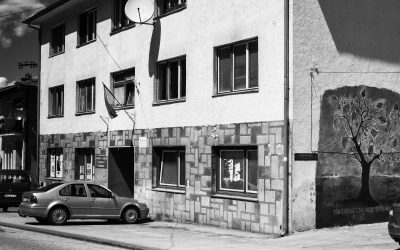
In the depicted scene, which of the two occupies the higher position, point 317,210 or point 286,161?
point 286,161

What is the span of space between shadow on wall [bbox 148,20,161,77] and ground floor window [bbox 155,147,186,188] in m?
2.76

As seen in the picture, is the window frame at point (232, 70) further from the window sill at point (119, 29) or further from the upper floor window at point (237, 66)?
the window sill at point (119, 29)

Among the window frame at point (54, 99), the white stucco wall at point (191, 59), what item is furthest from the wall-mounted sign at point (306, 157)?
the window frame at point (54, 99)

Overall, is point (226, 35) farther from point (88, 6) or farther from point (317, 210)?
point (88, 6)

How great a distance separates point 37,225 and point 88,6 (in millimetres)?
10840

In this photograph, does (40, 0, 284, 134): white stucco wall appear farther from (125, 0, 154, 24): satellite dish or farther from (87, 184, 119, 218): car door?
(87, 184, 119, 218): car door

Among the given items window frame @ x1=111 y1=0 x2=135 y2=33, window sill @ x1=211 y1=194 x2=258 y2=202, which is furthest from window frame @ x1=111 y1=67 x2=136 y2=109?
window sill @ x1=211 y1=194 x2=258 y2=202

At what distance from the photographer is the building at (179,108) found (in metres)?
15.9

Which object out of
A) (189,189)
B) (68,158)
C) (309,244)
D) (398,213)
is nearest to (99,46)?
(68,158)

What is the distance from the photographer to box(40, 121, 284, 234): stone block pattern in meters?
15.5

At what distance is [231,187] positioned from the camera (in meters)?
17.3

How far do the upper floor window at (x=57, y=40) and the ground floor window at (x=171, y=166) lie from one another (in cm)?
987

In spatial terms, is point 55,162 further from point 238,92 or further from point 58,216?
point 238,92

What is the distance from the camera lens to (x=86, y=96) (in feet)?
84.4
